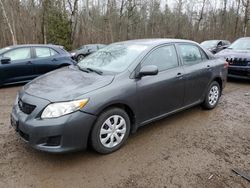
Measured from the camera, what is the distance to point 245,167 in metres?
3.00

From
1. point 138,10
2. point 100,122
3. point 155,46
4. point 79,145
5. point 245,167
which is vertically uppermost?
point 138,10

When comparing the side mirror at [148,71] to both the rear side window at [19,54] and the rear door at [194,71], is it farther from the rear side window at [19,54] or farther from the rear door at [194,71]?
the rear side window at [19,54]

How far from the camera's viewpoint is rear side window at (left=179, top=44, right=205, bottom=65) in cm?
426

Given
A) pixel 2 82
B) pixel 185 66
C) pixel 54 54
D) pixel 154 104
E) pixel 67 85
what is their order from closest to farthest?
pixel 67 85 < pixel 154 104 < pixel 185 66 < pixel 2 82 < pixel 54 54

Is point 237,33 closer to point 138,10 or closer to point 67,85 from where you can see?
point 138,10

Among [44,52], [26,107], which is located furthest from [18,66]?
[26,107]

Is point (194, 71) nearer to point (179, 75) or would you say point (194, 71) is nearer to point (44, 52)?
point (179, 75)

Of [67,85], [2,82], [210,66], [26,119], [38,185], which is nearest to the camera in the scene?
[38,185]

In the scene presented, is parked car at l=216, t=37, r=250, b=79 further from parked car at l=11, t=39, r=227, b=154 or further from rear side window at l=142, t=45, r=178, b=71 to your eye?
rear side window at l=142, t=45, r=178, b=71

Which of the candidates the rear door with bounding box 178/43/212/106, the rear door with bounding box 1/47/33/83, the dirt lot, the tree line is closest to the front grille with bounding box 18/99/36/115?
the dirt lot

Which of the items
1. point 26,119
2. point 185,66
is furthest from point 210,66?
point 26,119

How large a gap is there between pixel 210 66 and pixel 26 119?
11.9 ft

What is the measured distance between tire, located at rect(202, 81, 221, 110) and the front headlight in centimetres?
312

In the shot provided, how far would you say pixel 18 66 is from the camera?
7.06m
